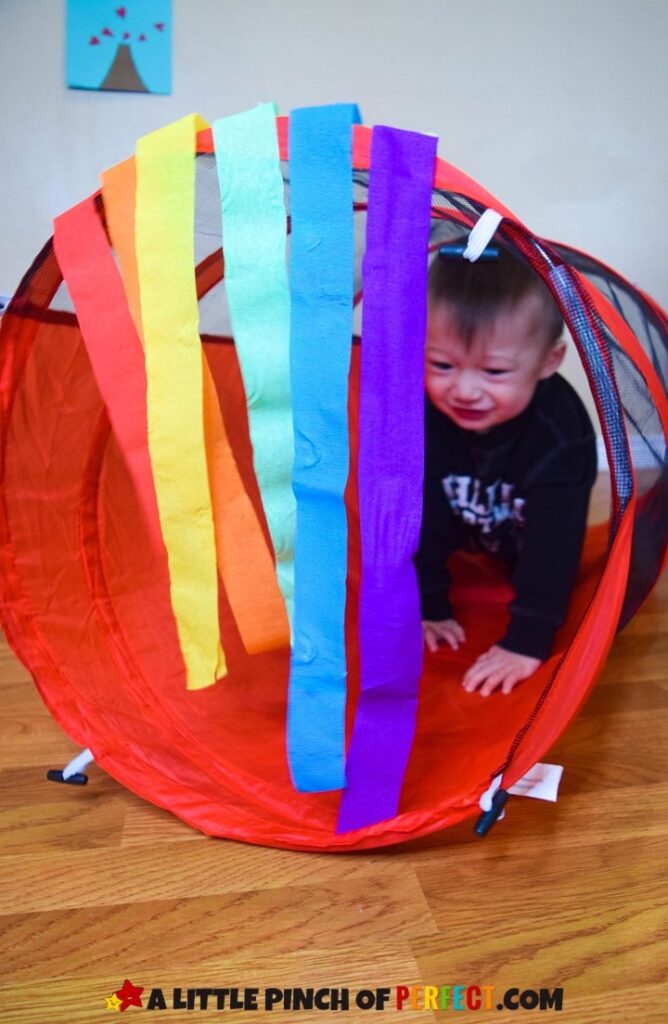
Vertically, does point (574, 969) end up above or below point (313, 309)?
below

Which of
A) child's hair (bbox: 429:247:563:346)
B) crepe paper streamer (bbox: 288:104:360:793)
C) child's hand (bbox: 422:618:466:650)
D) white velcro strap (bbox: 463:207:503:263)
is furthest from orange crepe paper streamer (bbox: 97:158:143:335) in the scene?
child's hand (bbox: 422:618:466:650)

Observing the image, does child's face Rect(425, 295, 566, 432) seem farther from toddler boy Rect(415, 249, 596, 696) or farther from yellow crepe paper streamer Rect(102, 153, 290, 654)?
yellow crepe paper streamer Rect(102, 153, 290, 654)

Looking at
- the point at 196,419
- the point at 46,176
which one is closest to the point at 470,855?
the point at 196,419

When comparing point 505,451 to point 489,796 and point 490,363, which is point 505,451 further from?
point 489,796

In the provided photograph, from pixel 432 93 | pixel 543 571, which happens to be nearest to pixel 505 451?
pixel 543 571

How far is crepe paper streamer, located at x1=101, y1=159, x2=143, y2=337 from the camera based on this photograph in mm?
707

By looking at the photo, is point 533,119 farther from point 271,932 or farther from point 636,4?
point 271,932

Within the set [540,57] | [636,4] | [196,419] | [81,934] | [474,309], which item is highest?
[636,4]

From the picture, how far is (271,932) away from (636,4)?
1.81 metres

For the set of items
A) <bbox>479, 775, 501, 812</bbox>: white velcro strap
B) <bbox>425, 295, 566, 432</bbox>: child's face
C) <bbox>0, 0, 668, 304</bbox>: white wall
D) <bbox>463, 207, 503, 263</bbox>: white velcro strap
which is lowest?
<bbox>479, 775, 501, 812</bbox>: white velcro strap

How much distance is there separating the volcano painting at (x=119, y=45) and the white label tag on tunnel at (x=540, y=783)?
4.56 feet

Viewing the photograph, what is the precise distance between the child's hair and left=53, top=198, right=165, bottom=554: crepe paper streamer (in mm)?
410

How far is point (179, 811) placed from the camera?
30.6 inches

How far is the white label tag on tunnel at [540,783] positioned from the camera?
2.40 ft
